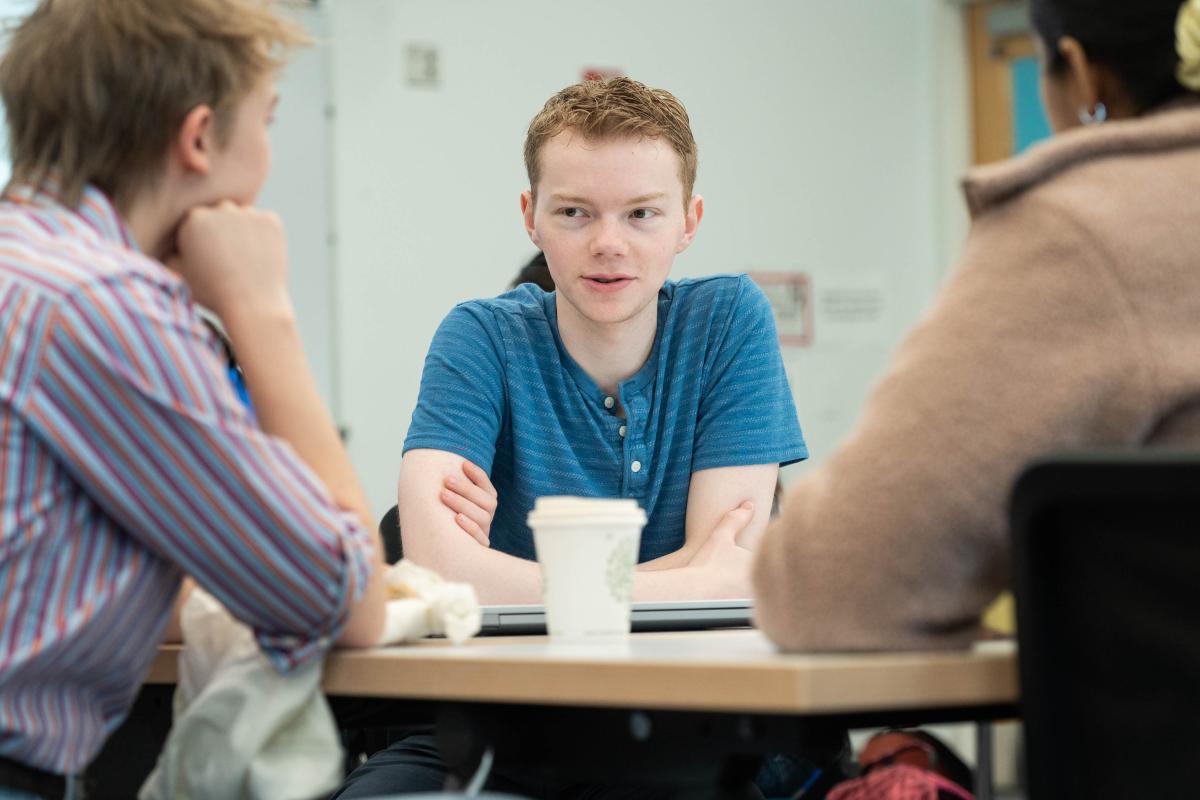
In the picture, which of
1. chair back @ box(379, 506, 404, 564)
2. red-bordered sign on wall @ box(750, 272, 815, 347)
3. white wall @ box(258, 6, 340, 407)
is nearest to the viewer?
chair back @ box(379, 506, 404, 564)

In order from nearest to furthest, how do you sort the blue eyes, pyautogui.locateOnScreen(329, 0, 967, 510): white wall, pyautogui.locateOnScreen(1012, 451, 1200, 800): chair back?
pyautogui.locateOnScreen(1012, 451, 1200, 800): chair back, the blue eyes, pyautogui.locateOnScreen(329, 0, 967, 510): white wall

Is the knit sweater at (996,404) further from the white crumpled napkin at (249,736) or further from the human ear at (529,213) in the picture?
the human ear at (529,213)

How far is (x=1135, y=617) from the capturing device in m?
0.91

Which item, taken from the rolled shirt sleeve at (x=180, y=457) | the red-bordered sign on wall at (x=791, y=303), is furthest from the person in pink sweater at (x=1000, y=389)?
the red-bordered sign on wall at (x=791, y=303)

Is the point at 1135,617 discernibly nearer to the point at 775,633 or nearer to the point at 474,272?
the point at 775,633

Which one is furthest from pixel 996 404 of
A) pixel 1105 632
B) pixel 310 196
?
pixel 310 196

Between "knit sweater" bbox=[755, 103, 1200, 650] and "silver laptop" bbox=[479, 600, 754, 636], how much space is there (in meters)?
0.48

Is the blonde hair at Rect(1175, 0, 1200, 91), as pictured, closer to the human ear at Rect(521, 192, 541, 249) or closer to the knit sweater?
A: the knit sweater

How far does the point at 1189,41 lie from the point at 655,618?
0.77 meters

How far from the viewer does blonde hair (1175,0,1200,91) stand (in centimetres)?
113

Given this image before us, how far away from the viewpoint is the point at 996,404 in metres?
1.05

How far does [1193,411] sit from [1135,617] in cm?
22

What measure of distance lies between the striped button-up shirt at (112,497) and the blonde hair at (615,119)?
1121 mm

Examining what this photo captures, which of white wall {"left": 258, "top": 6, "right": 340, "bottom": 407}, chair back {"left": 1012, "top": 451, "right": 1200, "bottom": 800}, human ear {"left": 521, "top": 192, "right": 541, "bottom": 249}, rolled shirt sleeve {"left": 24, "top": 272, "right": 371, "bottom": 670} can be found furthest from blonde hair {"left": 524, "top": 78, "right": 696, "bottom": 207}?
white wall {"left": 258, "top": 6, "right": 340, "bottom": 407}
